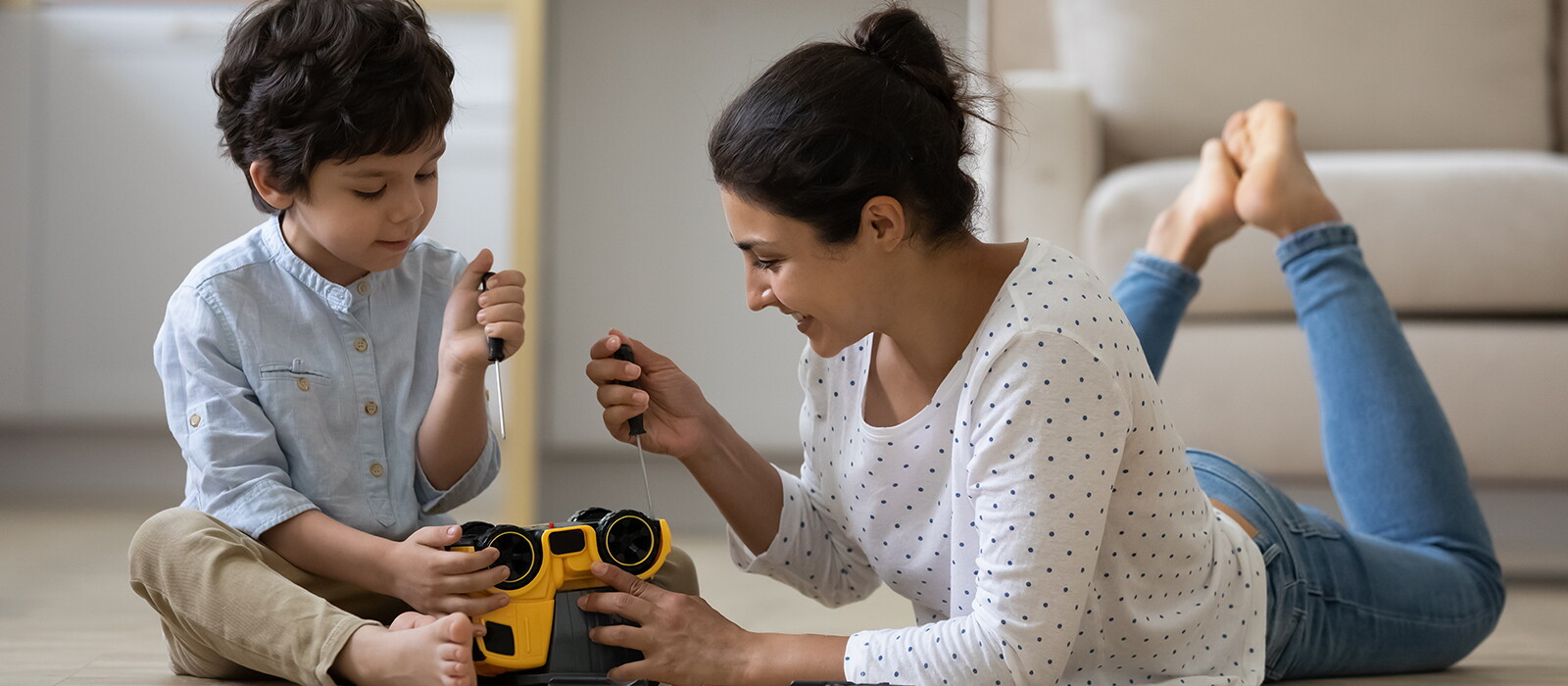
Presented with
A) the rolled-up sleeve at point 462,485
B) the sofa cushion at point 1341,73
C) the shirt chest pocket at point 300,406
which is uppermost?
the sofa cushion at point 1341,73

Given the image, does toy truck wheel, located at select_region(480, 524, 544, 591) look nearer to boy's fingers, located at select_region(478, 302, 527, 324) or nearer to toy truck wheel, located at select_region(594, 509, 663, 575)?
toy truck wheel, located at select_region(594, 509, 663, 575)

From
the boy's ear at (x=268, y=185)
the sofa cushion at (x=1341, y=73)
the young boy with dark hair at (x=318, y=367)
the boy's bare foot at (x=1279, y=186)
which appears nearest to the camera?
the young boy with dark hair at (x=318, y=367)

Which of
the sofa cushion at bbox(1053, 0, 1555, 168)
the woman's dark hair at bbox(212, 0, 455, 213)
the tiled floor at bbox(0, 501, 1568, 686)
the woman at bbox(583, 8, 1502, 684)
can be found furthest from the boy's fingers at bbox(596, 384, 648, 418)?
the sofa cushion at bbox(1053, 0, 1555, 168)

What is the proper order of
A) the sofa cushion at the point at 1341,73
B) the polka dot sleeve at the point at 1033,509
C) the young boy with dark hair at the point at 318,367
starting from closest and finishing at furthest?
1. the polka dot sleeve at the point at 1033,509
2. the young boy with dark hair at the point at 318,367
3. the sofa cushion at the point at 1341,73

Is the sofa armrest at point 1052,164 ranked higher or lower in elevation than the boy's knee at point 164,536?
higher

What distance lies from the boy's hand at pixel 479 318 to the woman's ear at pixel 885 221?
0.88ft

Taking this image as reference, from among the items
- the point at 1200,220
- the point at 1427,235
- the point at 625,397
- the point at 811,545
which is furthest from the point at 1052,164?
the point at 625,397

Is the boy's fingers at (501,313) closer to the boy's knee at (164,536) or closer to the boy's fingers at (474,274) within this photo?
the boy's fingers at (474,274)

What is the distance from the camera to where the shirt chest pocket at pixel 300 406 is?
0.99 metres

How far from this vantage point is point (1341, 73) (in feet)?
5.82

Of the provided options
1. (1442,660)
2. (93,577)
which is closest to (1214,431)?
(1442,660)

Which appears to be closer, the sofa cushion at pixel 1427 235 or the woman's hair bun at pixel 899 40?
the woman's hair bun at pixel 899 40

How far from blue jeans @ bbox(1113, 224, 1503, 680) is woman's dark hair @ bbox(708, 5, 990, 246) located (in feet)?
1.35

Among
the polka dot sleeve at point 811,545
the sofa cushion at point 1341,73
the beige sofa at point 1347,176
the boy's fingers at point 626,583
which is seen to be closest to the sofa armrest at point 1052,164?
the beige sofa at point 1347,176
